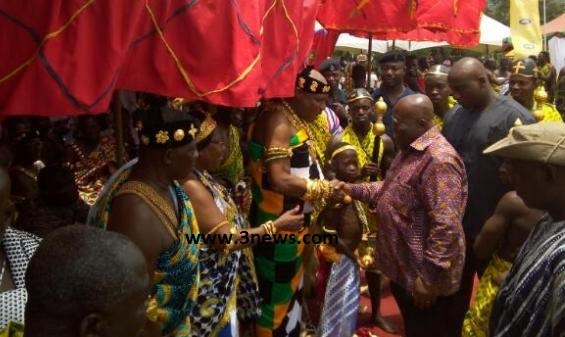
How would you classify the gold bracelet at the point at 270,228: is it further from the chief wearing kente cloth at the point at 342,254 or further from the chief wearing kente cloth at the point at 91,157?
the chief wearing kente cloth at the point at 91,157

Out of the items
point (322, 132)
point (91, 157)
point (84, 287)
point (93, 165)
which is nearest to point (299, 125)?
point (322, 132)

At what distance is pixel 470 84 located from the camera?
13.5 ft

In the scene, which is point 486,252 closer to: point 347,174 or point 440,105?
point 347,174

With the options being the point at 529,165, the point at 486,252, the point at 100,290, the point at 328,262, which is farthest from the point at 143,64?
the point at 328,262

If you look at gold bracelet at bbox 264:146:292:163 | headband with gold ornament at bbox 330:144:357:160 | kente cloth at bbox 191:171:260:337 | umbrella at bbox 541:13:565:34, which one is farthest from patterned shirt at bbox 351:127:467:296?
umbrella at bbox 541:13:565:34

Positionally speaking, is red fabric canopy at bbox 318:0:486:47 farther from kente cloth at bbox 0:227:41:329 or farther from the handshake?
kente cloth at bbox 0:227:41:329

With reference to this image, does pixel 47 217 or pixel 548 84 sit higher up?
pixel 548 84

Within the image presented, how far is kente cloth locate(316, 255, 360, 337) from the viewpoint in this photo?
3.96 meters

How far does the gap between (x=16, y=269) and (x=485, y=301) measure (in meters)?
2.40

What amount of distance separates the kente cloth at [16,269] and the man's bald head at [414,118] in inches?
83.3

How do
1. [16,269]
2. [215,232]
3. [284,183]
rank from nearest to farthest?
[16,269] < [215,232] < [284,183]

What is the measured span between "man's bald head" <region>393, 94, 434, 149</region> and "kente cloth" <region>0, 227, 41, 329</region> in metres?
2.12

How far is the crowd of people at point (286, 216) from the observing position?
178 cm

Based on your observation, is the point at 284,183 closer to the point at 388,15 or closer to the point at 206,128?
the point at 206,128
